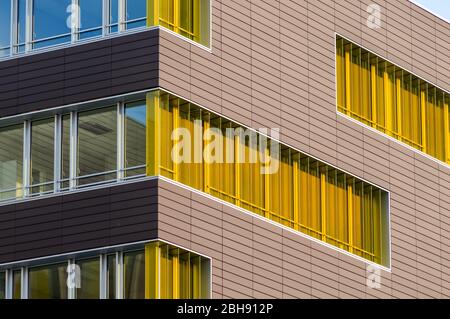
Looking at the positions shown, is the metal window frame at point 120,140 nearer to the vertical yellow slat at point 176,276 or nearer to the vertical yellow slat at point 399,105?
the vertical yellow slat at point 176,276

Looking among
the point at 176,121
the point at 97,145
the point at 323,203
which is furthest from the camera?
the point at 323,203

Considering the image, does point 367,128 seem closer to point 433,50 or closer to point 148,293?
point 433,50

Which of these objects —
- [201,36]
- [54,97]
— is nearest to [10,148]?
[54,97]

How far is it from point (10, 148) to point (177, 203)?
18.8 ft

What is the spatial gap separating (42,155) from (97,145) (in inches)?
73.5

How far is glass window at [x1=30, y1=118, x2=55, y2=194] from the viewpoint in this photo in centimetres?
6250

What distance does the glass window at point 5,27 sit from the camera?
211 ft

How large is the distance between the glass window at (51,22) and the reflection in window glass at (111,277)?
21.7ft

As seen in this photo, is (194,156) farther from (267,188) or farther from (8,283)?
(8,283)

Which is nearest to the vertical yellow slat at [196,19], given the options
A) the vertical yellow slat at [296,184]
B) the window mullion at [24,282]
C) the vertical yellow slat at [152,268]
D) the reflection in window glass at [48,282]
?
the vertical yellow slat at [296,184]

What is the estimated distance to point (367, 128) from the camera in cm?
7012

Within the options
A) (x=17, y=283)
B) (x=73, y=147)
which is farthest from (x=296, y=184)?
(x=17, y=283)

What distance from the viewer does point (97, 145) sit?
2437 inches

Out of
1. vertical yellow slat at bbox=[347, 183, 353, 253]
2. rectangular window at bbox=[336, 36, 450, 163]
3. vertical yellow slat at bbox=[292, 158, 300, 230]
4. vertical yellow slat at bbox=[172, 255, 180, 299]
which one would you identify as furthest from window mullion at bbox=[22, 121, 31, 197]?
vertical yellow slat at bbox=[347, 183, 353, 253]
